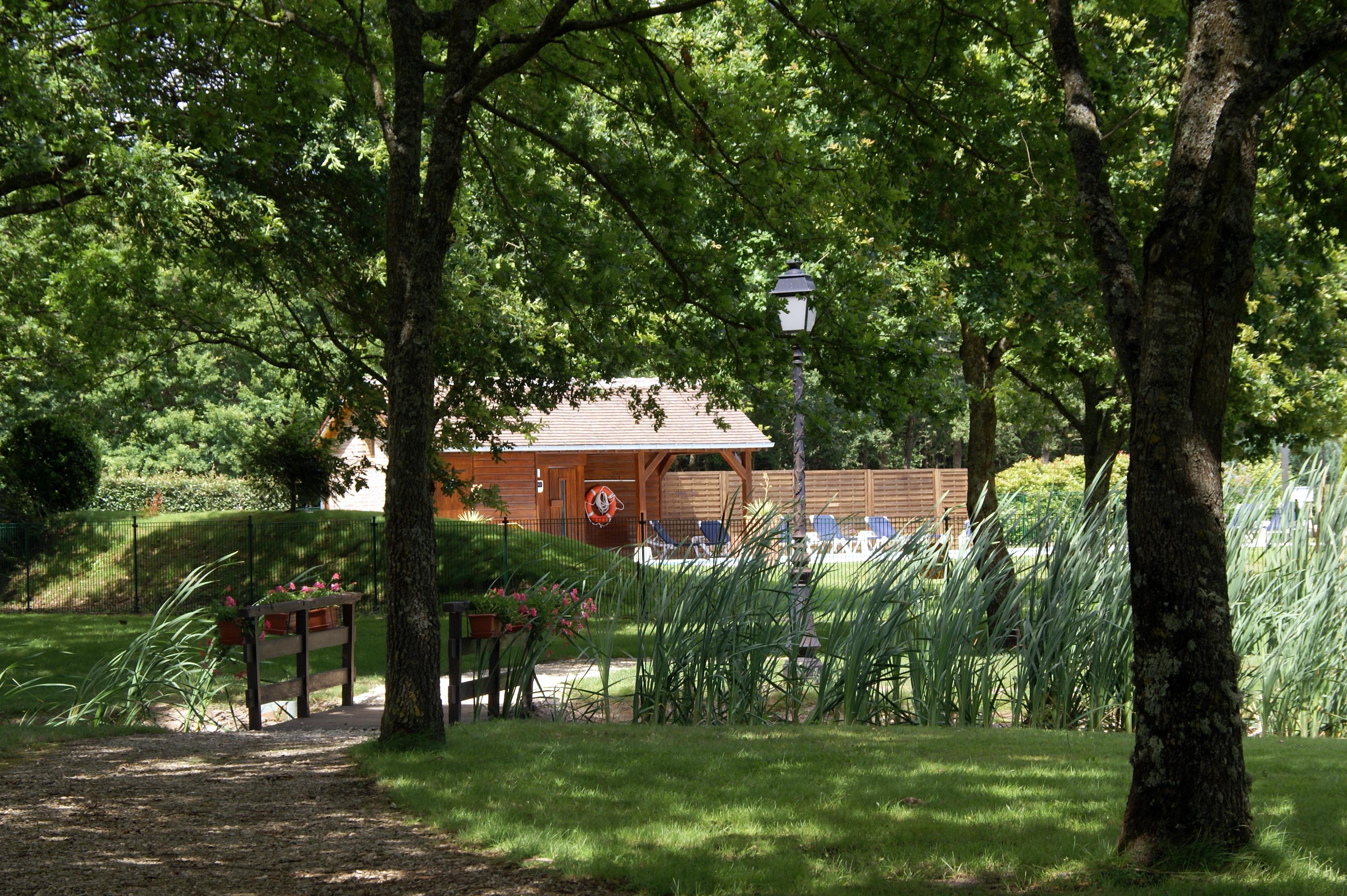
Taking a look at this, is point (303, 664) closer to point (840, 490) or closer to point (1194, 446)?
point (1194, 446)

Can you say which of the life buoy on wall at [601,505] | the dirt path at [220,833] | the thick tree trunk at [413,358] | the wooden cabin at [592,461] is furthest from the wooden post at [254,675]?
the life buoy on wall at [601,505]

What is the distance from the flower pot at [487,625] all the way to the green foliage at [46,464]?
55.3 ft

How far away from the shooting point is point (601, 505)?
29.1 metres

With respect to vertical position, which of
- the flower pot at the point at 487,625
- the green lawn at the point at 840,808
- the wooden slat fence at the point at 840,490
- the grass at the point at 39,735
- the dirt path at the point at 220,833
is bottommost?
the grass at the point at 39,735

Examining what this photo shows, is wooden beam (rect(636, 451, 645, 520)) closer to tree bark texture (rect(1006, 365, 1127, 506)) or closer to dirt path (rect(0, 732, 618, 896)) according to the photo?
tree bark texture (rect(1006, 365, 1127, 506))

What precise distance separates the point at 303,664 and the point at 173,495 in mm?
26236

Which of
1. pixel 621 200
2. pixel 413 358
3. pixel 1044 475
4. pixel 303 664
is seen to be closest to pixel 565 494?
pixel 1044 475

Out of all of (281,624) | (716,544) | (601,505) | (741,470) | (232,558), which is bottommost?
(281,624)

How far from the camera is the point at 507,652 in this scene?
902 cm

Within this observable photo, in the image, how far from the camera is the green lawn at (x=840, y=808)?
157 inches

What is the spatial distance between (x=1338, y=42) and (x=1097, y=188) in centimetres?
100

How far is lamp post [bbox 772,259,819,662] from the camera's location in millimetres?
8109

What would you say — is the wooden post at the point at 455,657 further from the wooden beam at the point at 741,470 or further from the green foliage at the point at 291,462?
the wooden beam at the point at 741,470

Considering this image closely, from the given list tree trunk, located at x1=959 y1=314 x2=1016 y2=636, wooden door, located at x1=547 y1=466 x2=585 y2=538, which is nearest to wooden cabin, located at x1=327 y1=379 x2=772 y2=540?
wooden door, located at x1=547 y1=466 x2=585 y2=538
